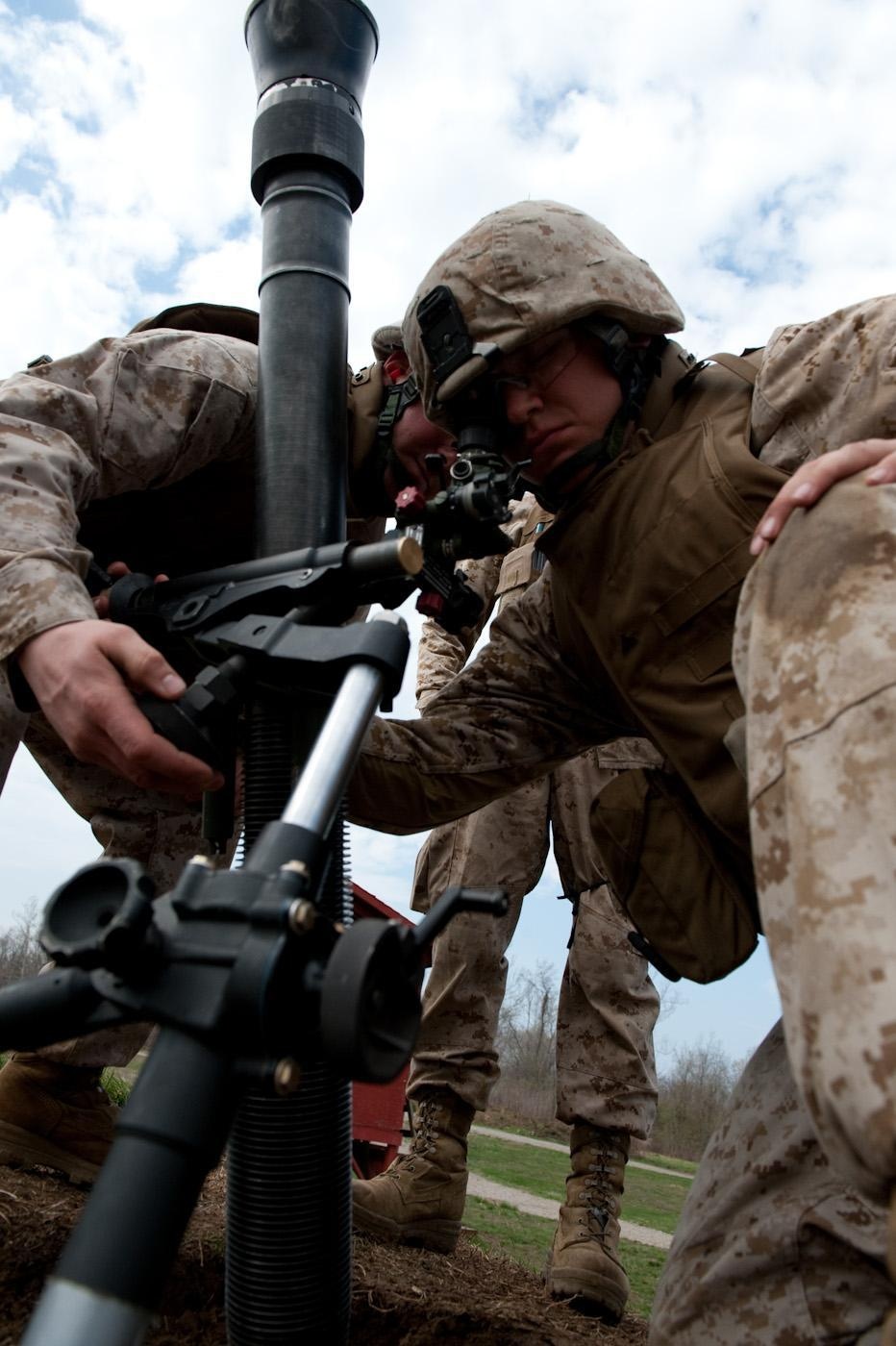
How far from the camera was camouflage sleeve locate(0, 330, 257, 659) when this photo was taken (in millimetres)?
2420

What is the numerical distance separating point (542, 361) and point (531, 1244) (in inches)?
187

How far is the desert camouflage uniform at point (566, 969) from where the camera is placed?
12.8 ft

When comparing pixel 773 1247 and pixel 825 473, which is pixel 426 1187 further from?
pixel 825 473

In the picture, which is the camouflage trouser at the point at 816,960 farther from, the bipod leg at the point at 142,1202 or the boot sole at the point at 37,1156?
the boot sole at the point at 37,1156

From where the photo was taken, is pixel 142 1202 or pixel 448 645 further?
pixel 448 645

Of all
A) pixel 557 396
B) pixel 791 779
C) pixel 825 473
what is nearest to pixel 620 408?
pixel 557 396

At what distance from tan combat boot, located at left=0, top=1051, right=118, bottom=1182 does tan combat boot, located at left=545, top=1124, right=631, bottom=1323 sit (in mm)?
1457

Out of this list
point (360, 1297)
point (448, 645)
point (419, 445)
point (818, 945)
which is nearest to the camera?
point (818, 945)

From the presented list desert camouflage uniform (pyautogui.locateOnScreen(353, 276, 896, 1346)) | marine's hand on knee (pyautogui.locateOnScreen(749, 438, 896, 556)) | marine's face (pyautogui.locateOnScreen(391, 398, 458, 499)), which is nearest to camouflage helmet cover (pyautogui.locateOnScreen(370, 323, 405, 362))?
marine's face (pyautogui.locateOnScreen(391, 398, 458, 499))

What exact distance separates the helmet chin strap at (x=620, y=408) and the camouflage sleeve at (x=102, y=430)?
2.98 feet

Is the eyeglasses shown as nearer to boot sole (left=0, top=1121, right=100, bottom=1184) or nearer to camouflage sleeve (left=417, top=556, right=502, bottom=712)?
camouflage sleeve (left=417, top=556, right=502, bottom=712)

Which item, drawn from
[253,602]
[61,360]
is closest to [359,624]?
[253,602]

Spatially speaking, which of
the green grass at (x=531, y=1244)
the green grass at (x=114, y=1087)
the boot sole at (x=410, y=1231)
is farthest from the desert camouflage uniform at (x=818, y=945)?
the green grass at (x=114, y=1087)

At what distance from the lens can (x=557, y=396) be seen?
10.00 ft
